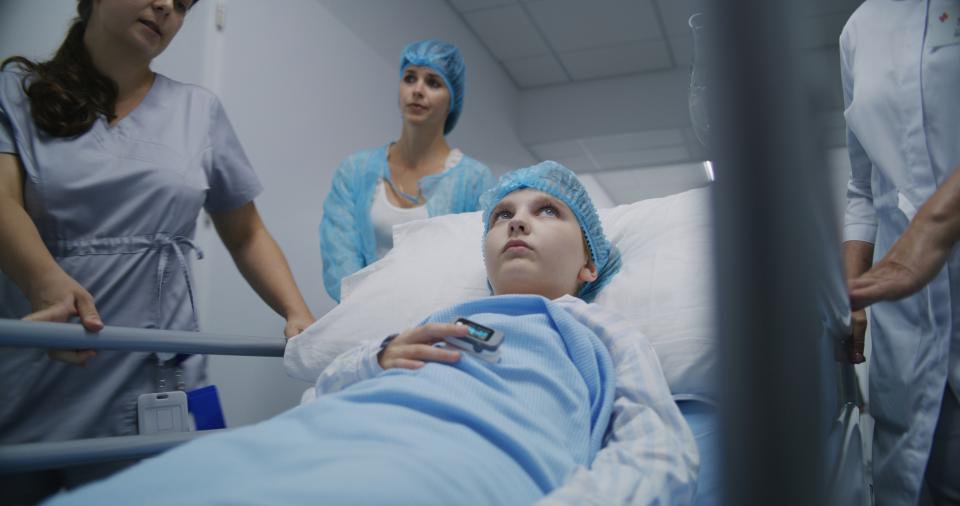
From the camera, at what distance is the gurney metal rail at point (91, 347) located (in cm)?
93

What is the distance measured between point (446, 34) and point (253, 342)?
282 cm

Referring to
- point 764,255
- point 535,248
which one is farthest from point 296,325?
point 764,255

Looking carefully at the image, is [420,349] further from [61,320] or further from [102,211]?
[102,211]

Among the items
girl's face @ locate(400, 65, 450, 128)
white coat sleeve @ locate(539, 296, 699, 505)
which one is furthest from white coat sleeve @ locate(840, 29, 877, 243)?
girl's face @ locate(400, 65, 450, 128)

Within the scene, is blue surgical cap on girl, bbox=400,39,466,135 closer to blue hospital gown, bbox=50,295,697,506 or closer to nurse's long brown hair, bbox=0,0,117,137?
nurse's long brown hair, bbox=0,0,117,137

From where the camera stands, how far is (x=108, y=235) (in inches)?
50.2

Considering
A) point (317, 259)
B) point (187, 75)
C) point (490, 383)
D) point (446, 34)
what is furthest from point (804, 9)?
point (446, 34)

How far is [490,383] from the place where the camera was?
90 cm

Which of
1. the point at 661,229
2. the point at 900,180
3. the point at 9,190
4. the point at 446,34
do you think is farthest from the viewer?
the point at 446,34

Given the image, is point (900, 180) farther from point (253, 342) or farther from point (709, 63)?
point (253, 342)

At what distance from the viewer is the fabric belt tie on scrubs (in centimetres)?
125

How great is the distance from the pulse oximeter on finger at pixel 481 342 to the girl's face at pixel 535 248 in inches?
10.9

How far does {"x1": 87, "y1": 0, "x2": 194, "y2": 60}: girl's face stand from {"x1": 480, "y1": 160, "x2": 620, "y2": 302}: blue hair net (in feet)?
2.41

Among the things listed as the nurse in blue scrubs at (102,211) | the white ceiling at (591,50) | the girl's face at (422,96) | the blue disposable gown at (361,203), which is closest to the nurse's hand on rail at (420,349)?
the nurse in blue scrubs at (102,211)
